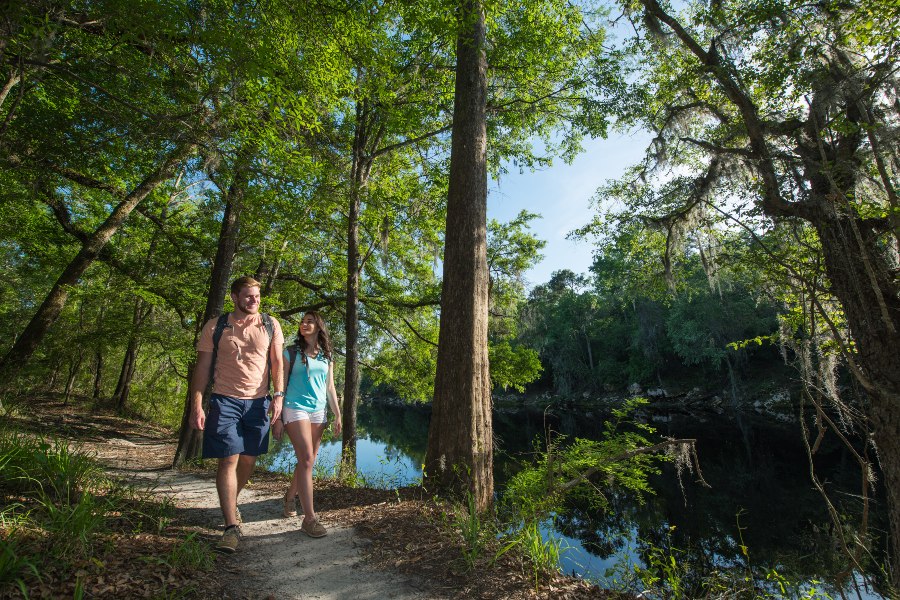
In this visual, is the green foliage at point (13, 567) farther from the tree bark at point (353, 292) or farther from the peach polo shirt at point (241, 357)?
the tree bark at point (353, 292)

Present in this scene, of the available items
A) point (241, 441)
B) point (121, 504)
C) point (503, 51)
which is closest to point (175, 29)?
point (241, 441)

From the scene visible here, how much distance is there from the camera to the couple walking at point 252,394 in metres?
3.19

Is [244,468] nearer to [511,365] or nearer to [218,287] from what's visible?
[218,287]

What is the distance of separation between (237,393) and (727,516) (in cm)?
1192

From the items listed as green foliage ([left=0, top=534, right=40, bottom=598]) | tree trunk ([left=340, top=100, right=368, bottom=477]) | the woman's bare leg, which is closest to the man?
the woman's bare leg

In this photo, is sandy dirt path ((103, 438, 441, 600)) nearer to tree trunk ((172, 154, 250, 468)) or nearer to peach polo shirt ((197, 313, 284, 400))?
peach polo shirt ((197, 313, 284, 400))

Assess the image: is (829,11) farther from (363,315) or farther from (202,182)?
(363,315)

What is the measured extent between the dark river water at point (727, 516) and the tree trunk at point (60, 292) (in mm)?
4532

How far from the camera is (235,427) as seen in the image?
10.8 feet

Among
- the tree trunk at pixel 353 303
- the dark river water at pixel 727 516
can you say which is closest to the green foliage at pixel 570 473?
the dark river water at pixel 727 516

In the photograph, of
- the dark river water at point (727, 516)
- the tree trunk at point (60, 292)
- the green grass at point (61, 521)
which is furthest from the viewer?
the tree trunk at point (60, 292)

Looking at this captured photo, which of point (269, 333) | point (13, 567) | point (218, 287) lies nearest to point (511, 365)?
point (218, 287)

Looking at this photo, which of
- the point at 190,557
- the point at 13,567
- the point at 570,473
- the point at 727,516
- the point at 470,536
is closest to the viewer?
the point at 13,567

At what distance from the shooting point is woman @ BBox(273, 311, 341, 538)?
3480 millimetres
